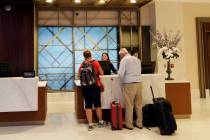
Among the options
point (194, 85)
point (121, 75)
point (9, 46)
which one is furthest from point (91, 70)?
point (194, 85)

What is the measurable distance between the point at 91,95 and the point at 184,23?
231 inches

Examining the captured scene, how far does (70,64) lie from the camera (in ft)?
32.0

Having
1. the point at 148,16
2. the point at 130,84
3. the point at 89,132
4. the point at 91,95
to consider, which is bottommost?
the point at 89,132

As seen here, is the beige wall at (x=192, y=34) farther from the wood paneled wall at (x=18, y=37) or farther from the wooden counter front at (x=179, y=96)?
the wood paneled wall at (x=18, y=37)

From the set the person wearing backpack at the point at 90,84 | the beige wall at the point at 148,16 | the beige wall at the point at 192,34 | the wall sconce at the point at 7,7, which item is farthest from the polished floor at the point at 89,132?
the beige wall at the point at 148,16

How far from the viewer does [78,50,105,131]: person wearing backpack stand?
5.26 meters

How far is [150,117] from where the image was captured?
5461 mm

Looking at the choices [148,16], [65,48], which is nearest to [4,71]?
[65,48]

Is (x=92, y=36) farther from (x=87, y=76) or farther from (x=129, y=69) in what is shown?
(x=129, y=69)

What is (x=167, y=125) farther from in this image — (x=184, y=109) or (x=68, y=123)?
(x=68, y=123)

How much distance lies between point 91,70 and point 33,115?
159 centimetres

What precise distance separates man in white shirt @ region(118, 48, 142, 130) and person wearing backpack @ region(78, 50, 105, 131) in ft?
1.58

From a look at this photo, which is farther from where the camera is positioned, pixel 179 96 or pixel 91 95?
pixel 179 96

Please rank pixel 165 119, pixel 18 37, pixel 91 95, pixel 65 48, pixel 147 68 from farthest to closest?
pixel 65 48
pixel 18 37
pixel 147 68
pixel 91 95
pixel 165 119
